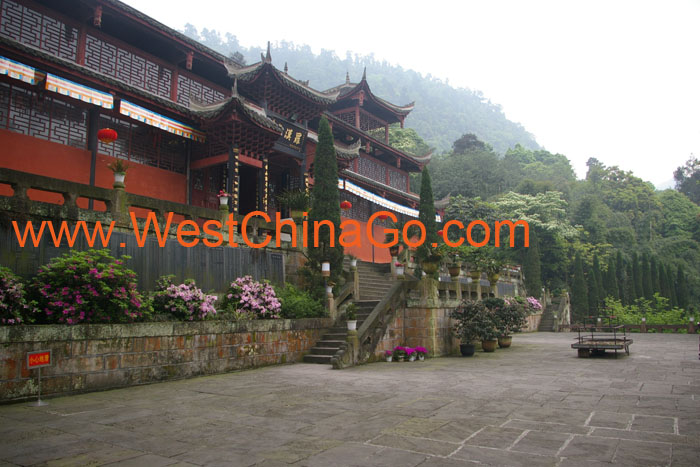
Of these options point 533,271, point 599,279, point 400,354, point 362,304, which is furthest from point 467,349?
point 599,279

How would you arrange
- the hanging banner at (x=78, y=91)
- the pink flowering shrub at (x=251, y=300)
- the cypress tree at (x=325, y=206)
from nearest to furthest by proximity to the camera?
1. the pink flowering shrub at (x=251, y=300)
2. the hanging banner at (x=78, y=91)
3. the cypress tree at (x=325, y=206)

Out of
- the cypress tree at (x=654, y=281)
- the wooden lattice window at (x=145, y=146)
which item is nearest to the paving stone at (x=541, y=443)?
the wooden lattice window at (x=145, y=146)

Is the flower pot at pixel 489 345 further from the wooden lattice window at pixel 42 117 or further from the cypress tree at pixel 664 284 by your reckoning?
the cypress tree at pixel 664 284

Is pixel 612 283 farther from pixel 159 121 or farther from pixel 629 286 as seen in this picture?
pixel 159 121

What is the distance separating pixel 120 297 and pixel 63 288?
84cm

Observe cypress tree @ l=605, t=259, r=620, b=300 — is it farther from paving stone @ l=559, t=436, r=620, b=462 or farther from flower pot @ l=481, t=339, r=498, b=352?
paving stone @ l=559, t=436, r=620, b=462

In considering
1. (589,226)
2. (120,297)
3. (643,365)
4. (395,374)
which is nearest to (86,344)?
(120,297)

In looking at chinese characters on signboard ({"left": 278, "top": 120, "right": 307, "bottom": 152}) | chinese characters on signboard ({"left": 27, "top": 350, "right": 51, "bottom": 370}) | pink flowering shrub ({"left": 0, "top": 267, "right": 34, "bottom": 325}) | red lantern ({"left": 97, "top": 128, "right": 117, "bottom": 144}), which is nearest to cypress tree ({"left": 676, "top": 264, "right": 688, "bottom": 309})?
chinese characters on signboard ({"left": 278, "top": 120, "right": 307, "bottom": 152})

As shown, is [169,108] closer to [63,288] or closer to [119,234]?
[119,234]

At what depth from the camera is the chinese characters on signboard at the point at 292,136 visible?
18.2 meters

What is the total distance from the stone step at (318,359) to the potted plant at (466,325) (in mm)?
4186

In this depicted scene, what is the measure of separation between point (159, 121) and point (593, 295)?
1220 inches

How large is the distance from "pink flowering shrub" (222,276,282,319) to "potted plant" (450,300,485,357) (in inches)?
203

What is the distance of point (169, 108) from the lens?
15297 millimetres
